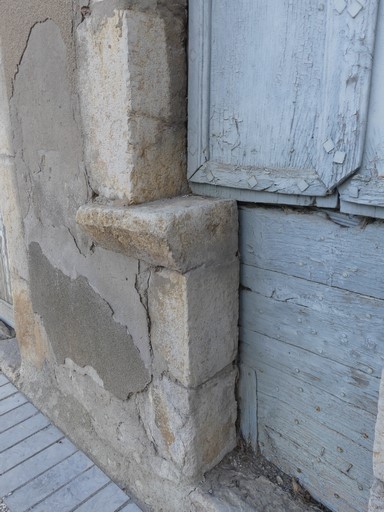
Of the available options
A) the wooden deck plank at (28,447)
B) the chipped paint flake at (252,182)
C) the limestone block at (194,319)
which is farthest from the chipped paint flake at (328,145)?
the wooden deck plank at (28,447)

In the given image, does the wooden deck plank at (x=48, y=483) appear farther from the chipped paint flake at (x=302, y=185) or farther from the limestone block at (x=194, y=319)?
the chipped paint flake at (x=302, y=185)

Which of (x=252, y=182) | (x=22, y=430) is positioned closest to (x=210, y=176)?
(x=252, y=182)

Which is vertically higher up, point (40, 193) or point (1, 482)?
point (40, 193)

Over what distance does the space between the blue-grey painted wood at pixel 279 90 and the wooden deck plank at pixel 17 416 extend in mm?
1420

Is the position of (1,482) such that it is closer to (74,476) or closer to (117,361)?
(74,476)

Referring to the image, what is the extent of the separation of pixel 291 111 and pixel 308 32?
7.0 inches

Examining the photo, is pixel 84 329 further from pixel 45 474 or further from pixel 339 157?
pixel 339 157

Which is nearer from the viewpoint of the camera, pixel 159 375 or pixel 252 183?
pixel 252 183

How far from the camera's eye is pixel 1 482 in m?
1.70

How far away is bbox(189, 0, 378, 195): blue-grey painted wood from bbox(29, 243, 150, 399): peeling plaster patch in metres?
0.61

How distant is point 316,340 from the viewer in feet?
4.14

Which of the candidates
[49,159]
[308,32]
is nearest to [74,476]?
[49,159]

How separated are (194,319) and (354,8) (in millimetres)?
860

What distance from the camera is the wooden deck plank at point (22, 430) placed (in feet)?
6.23
